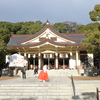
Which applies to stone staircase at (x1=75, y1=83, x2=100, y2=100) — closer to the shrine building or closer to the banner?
the banner

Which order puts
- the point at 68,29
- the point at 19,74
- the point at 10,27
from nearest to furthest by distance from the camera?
the point at 19,74 → the point at 10,27 → the point at 68,29

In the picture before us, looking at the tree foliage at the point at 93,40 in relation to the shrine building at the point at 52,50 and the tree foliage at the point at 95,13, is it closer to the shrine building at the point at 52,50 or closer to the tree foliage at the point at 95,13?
the tree foliage at the point at 95,13

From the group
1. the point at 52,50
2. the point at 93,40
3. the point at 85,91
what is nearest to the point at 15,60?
the point at 52,50

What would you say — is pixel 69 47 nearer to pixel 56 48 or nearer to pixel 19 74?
pixel 56 48

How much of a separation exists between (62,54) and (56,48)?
1530 mm

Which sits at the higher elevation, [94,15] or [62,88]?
[94,15]

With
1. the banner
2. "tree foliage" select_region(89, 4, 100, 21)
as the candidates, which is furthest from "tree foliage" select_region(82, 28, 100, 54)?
the banner

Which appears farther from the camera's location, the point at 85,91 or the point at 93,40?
the point at 93,40

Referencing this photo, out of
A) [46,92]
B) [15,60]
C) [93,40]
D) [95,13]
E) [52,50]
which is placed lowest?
[46,92]

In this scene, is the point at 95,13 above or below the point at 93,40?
above

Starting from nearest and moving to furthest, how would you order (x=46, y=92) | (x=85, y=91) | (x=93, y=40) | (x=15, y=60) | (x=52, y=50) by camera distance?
(x=46, y=92) → (x=85, y=91) → (x=93, y=40) → (x=15, y=60) → (x=52, y=50)

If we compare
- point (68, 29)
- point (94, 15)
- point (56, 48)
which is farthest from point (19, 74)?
point (68, 29)

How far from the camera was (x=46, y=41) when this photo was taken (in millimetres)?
24641

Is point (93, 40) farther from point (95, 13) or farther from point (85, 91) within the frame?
point (85, 91)
